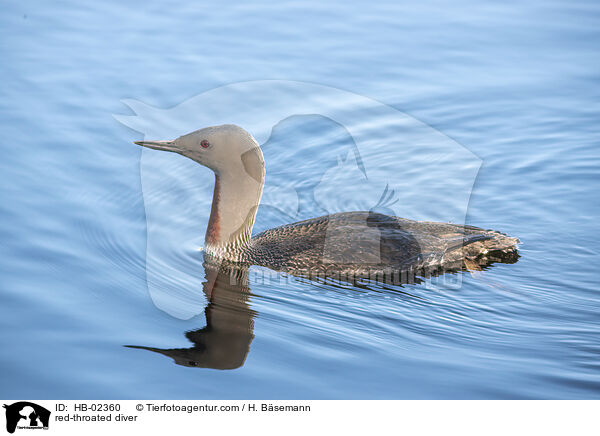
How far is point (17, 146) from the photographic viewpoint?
9.32m

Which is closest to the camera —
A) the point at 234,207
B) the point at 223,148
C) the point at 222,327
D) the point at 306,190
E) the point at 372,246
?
the point at 222,327

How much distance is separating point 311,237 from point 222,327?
1.45m

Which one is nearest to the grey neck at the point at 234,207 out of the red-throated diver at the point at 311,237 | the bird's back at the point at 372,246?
the red-throated diver at the point at 311,237

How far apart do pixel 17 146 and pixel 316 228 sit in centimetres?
374

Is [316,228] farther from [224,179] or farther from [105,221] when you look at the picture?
[105,221]

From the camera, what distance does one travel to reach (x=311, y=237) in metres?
7.65

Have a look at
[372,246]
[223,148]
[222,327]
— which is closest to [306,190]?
[372,246]

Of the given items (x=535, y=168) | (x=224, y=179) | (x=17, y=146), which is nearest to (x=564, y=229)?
(x=535, y=168)

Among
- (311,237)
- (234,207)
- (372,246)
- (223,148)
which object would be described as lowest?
(372,246)

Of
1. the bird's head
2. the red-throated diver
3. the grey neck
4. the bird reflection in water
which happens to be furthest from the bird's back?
the bird's head

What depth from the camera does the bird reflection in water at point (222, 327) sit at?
6055 mm

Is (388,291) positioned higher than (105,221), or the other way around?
(105,221)

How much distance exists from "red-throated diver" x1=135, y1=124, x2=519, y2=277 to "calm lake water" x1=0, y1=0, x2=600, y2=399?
0.22 meters

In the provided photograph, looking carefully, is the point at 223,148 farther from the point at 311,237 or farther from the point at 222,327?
the point at 222,327
